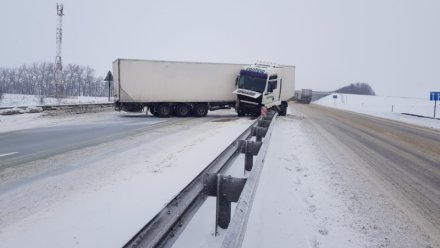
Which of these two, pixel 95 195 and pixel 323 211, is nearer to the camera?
pixel 323 211

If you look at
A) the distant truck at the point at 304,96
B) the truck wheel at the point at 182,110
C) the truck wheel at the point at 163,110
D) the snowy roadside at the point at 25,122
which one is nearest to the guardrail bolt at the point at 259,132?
the snowy roadside at the point at 25,122

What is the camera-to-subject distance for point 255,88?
23.7 meters

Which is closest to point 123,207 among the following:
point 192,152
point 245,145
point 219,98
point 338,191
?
point 245,145

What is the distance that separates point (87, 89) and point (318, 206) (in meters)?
154

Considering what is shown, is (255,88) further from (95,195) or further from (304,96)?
(304,96)

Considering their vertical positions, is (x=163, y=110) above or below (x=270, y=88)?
below

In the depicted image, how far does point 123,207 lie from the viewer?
214 inches

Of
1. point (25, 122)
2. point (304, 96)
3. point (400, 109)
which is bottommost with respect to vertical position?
point (25, 122)

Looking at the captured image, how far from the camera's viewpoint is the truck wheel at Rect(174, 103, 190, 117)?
24703 mm

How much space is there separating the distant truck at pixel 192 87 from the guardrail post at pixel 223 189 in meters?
19.5

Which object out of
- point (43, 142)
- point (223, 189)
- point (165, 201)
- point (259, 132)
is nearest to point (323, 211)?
point (223, 189)

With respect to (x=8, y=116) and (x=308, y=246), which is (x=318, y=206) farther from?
(x=8, y=116)

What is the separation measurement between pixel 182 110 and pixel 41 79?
428ft

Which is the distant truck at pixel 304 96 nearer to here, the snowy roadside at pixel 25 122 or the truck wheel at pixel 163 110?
the truck wheel at pixel 163 110
